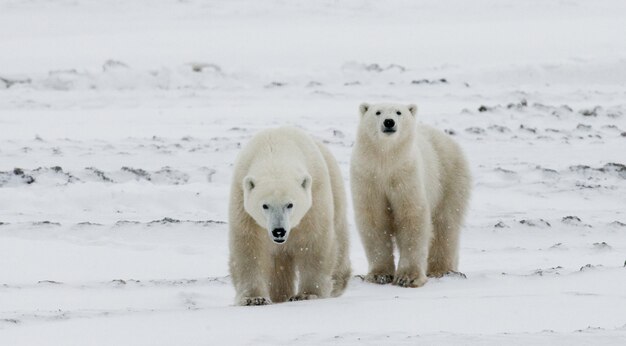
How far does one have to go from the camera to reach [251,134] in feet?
37.0

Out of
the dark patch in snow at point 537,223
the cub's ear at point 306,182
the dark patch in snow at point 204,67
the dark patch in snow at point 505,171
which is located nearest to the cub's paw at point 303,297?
the cub's ear at point 306,182

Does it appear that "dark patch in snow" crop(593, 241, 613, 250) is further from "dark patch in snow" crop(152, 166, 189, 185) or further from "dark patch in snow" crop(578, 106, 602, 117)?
"dark patch in snow" crop(578, 106, 602, 117)

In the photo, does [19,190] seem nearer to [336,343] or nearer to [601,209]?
[601,209]

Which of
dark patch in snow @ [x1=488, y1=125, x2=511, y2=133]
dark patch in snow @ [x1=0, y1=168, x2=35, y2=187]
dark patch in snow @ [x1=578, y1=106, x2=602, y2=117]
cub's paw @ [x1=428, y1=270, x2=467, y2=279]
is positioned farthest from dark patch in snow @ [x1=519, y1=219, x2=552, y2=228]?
dark patch in snow @ [x1=578, y1=106, x2=602, y2=117]

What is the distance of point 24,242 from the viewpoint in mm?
6414

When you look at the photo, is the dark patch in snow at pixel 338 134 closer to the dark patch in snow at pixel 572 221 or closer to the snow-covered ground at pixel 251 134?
the snow-covered ground at pixel 251 134

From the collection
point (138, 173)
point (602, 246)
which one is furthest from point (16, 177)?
point (602, 246)

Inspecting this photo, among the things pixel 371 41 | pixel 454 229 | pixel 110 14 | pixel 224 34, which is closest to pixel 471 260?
pixel 454 229

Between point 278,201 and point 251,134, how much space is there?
22.7 ft

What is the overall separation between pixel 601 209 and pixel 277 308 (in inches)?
166

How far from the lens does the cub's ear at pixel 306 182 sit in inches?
182

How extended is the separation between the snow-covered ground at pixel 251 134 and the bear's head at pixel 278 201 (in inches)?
14.3

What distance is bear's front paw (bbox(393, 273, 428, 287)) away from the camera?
5574 mm

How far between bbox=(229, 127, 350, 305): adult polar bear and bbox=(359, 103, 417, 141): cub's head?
0.50 meters
